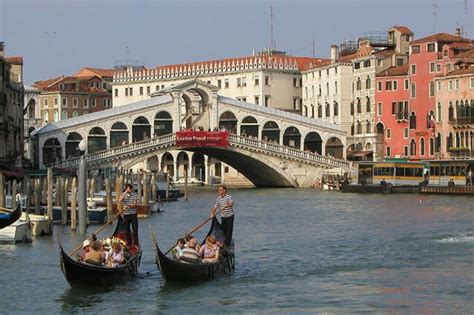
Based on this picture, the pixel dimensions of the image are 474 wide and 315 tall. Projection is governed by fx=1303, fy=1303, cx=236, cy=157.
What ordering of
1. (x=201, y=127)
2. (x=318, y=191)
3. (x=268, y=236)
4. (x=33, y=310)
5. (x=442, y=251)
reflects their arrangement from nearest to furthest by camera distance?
(x=33, y=310), (x=442, y=251), (x=268, y=236), (x=318, y=191), (x=201, y=127)

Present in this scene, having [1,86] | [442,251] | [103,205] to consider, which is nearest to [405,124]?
[1,86]

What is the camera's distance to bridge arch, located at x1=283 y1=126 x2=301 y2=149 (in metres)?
49.3

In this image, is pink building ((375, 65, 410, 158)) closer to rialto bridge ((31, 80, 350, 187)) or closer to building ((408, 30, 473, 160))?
building ((408, 30, 473, 160))

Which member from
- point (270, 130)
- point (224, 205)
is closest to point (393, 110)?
point (270, 130)

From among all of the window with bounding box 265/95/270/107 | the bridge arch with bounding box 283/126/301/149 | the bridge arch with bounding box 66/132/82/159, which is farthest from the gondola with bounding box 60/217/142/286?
the window with bounding box 265/95/270/107

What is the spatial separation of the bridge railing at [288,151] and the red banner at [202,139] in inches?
11.9

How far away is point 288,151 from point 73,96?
21142mm

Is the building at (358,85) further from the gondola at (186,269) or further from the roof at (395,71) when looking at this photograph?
the gondola at (186,269)

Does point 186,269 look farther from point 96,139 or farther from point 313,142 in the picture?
point 313,142

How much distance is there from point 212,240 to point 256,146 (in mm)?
29923

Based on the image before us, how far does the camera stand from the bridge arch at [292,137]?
162 ft

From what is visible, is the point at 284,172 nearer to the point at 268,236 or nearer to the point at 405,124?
the point at 405,124

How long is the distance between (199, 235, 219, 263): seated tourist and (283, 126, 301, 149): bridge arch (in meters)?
33.6

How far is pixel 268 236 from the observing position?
76.3 feet
